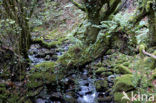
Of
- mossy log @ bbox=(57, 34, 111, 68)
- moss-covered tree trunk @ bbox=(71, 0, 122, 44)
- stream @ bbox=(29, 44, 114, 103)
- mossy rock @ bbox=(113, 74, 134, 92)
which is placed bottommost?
stream @ bbox=(29, 44, 114, 103)

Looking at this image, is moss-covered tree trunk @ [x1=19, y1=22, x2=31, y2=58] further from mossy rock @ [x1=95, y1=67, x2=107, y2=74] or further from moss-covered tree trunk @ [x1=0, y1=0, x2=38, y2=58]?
mossy rock @ [x1=95, y1=67, x2=107, y2=74]

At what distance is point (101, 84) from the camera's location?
20.1 ft

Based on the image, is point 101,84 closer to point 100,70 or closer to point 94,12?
point 100,70

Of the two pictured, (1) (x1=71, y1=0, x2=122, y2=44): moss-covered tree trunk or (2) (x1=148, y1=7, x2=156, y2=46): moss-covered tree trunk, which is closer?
(2) (x1=148, y1=7, x2=156, y2=46): moss-covered tree trunk

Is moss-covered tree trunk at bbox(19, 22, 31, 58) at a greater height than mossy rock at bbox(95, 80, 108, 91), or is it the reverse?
moss-covered tree trunk at bbox(19, 22, 31, 58)

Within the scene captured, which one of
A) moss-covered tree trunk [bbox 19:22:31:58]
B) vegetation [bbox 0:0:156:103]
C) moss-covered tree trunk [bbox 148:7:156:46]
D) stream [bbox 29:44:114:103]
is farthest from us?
moss-covered tree trunk [bbox 19:22:31:58]

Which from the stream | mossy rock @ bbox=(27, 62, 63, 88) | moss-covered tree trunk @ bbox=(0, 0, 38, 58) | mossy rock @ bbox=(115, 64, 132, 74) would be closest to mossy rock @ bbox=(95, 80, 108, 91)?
the stream

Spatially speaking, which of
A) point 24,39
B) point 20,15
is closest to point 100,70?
point 24,39

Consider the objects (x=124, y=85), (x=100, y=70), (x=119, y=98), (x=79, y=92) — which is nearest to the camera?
(x=119, y=98)

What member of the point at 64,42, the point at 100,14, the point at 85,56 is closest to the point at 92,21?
the point at 100,14

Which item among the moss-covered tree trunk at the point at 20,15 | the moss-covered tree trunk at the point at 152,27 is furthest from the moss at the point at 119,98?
the moss-covered tree trunk at the point at 20,15

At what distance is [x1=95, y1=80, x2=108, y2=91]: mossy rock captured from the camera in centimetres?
592

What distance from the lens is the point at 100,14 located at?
5.49 meters

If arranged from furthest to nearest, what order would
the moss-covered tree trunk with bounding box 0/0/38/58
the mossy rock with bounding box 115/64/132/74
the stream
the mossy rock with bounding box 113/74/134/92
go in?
the mossy rock with bounding box 115/64/132/74 < the stream < the mossy rock with bounding box 113/74/134/92 < the moss-covered tree trunk with bounding box 0/0/38/58
